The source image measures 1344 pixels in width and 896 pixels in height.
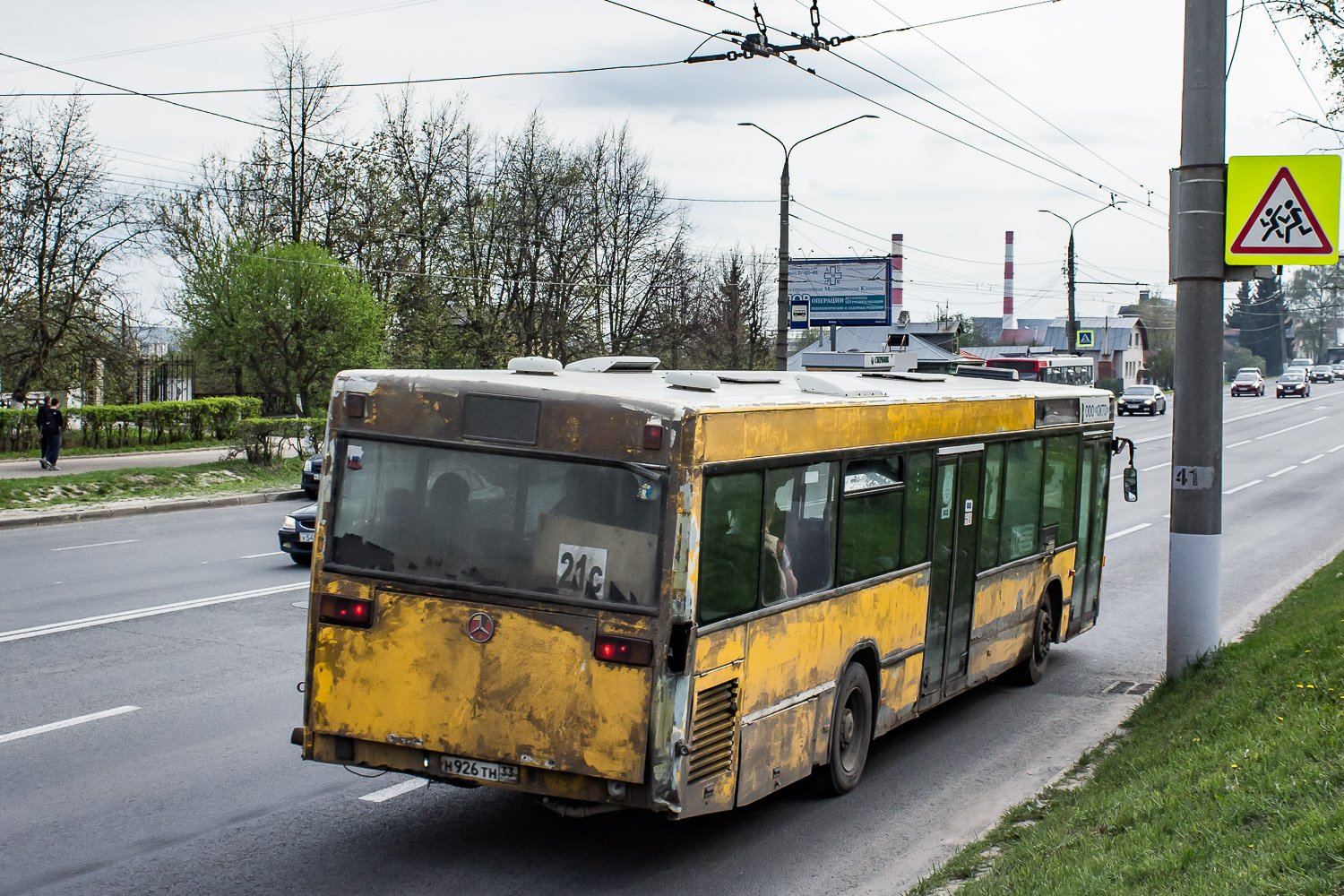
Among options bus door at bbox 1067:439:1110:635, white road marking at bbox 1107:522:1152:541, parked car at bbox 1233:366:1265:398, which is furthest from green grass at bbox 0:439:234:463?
parked car at bbox 1233:366:1265:398

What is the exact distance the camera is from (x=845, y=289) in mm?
51812

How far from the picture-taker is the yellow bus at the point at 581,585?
18.7ft

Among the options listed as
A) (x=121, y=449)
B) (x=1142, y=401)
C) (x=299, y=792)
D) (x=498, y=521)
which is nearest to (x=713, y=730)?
(x=498, y=521)

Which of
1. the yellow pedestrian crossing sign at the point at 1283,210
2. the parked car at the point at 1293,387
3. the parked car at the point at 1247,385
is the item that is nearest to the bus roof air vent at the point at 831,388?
the yellow pedestrian crossing sign at the point at 1283,210

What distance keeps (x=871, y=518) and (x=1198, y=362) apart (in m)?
3.63

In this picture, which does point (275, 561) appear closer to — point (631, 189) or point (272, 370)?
point (272, 370)

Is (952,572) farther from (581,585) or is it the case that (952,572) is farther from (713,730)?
(581,585)

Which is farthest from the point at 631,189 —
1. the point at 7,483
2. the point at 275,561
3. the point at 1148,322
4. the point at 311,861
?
the point at 1148,322

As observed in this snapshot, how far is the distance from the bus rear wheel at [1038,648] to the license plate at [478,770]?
6.24 metres

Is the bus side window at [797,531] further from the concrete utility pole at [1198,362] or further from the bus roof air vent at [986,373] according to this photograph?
the bus roof air vent at [986,373]

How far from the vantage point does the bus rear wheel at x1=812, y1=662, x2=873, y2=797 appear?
729cm

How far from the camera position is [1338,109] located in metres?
20.8

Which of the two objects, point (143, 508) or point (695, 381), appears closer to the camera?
point (695, 381)

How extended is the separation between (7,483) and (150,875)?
19114 millimetres
